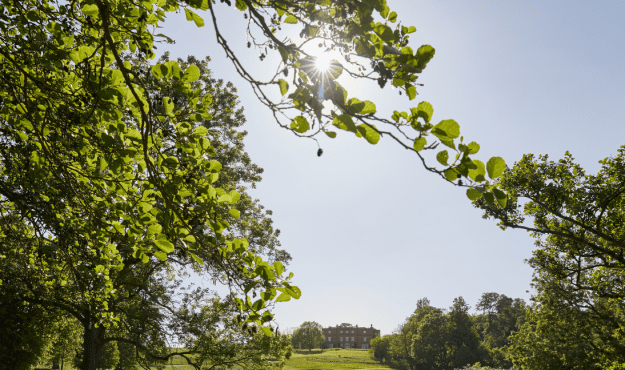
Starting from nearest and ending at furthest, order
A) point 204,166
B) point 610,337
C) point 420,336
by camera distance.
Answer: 1. point 204,166
2. point 610,337
3. point 420,336

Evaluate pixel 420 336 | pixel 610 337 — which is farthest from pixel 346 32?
pixel 420 336

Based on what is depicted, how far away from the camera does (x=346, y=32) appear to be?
178cm

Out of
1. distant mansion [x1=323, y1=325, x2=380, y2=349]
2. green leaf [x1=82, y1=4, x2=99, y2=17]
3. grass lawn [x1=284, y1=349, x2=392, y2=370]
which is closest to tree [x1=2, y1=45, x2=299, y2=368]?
green leaf [x1=82, y1=4, x2=99, y2=17]

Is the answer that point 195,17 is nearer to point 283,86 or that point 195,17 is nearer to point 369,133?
point 283,86

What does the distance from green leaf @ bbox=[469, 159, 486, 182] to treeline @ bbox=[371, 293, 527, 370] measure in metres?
49.4

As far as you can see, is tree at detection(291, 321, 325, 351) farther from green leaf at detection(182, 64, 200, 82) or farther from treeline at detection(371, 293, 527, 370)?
green leaf at detection(182, 64, 200, 82)

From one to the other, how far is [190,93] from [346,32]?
124 centimetres

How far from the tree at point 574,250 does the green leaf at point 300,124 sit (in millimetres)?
10375

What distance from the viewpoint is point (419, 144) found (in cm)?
143

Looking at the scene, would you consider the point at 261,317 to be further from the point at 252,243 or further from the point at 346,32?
the point at 252,243

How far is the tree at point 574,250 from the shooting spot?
9.62m

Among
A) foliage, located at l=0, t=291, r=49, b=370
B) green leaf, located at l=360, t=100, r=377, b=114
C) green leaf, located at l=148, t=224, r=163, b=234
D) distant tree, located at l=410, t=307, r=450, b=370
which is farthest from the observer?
distant tree, located at l=410, t=307, r=450, b=370

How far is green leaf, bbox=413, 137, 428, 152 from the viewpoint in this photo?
1425mm

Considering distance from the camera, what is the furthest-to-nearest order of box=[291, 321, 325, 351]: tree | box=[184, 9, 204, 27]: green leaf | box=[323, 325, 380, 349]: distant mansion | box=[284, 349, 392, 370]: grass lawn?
box=[323, 325, 380, 349]: distant mansion, box=[291, 321, 325, 351]: tree, box=[284, 349, 392, 370]: grass lawn, box=[184, 9, 204, 27]: green leaf
